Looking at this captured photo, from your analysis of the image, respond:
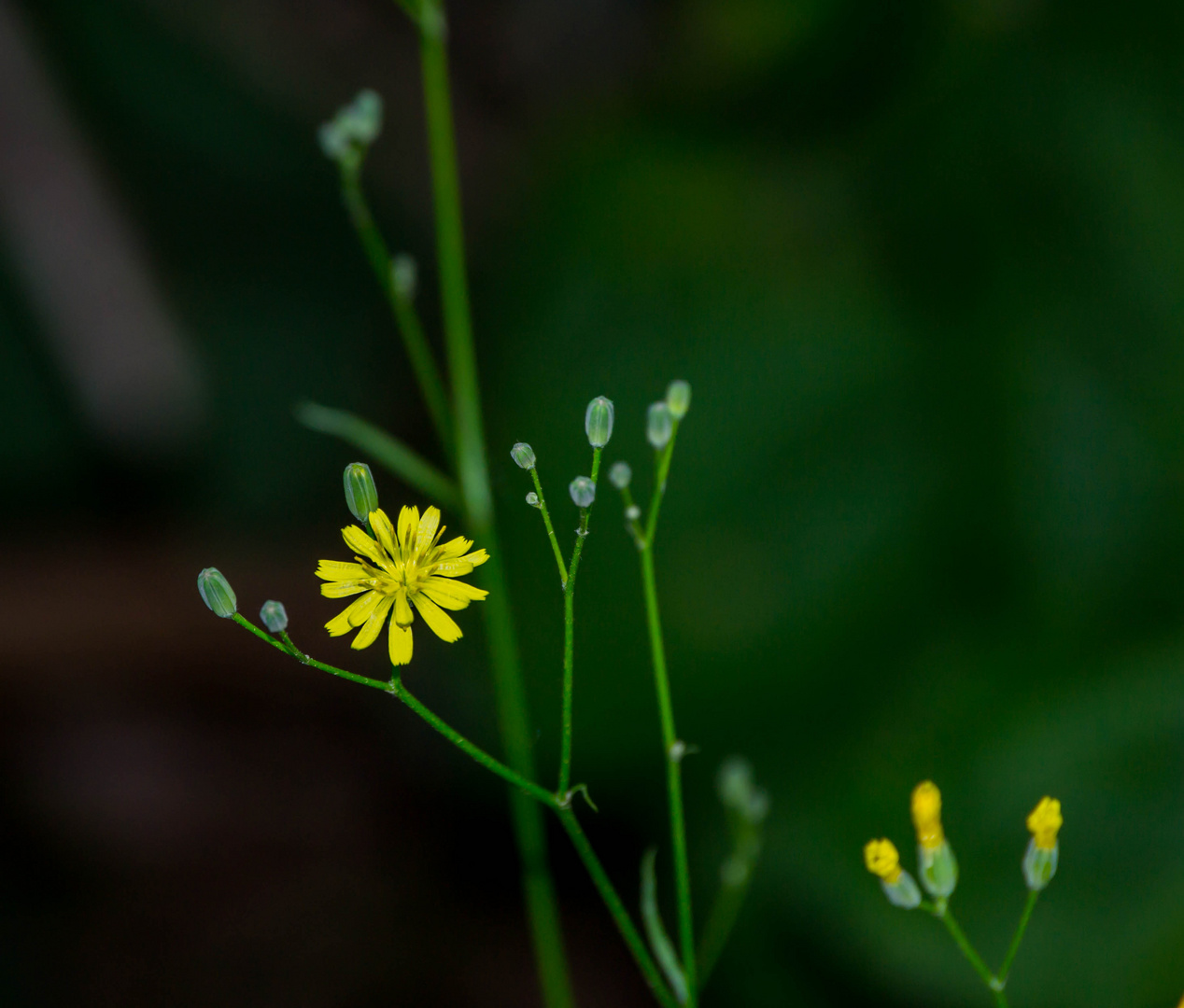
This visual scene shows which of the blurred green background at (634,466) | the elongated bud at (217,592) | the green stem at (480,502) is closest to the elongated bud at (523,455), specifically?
the elongated bud at (217,592)

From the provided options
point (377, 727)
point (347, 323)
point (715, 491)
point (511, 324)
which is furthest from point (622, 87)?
point (377, 727)

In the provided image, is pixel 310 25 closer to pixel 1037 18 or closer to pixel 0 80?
pixel 0 80

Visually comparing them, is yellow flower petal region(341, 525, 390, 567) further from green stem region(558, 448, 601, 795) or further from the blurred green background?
the blurred green background

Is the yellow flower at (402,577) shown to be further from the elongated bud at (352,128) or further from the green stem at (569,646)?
the elongated bud at (352,128)

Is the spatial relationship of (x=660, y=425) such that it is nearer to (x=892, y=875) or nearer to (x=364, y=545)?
(x=364, y=545)

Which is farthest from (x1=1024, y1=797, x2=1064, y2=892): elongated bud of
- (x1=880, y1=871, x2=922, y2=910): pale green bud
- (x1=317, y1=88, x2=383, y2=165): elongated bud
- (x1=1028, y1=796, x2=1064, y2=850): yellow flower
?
(x1=317, y1=88, x2=383, y2=165): elongated bud

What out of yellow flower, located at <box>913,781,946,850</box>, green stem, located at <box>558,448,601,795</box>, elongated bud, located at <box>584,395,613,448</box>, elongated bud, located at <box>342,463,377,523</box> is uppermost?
elongated bud, located at <box>584,395,613,448</box>

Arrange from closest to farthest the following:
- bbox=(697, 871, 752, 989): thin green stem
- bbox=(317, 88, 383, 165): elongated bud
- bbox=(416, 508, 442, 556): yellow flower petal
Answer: bbox=(416, 508, 442, 556): yellow flower petal, bbox=(317, 88, 383, 165): elongated bud, bbox=(697, 871, 752, 989): thin green stem
